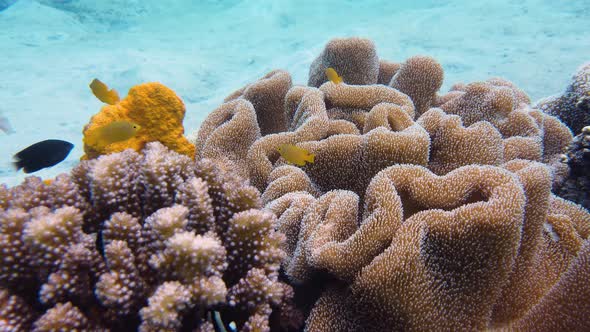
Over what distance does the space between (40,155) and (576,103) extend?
5.10 metres

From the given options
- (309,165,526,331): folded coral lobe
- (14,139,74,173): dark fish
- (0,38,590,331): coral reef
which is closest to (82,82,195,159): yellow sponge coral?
(14,139,74,173): dark fish

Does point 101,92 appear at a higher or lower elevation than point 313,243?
higher

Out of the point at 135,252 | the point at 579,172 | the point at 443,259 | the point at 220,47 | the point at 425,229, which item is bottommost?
the point at 220,47

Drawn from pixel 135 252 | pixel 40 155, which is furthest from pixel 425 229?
pixel 40 155

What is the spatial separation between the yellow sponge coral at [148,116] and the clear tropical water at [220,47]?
542 centimetres

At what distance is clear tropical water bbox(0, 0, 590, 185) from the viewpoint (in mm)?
10438

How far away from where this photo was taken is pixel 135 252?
137 centimetres

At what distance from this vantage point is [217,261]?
1.31m

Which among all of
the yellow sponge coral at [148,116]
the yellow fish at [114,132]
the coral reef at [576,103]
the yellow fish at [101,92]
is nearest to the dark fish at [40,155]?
the yellow sponge coral at [148,116]

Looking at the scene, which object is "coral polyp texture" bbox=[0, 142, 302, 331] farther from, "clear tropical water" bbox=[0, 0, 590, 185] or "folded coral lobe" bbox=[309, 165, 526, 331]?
"clear tropical water" bbox=[0, 0, 590, 185]

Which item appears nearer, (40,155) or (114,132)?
(114,132)

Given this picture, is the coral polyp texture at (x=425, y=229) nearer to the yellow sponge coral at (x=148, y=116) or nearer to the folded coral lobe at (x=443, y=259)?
the folded coral lobe at (x=443, y=259)

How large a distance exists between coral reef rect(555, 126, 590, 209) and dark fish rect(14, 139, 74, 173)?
4371 mm

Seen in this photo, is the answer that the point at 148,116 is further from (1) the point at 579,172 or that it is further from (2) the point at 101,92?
(1) the point at 579,172
